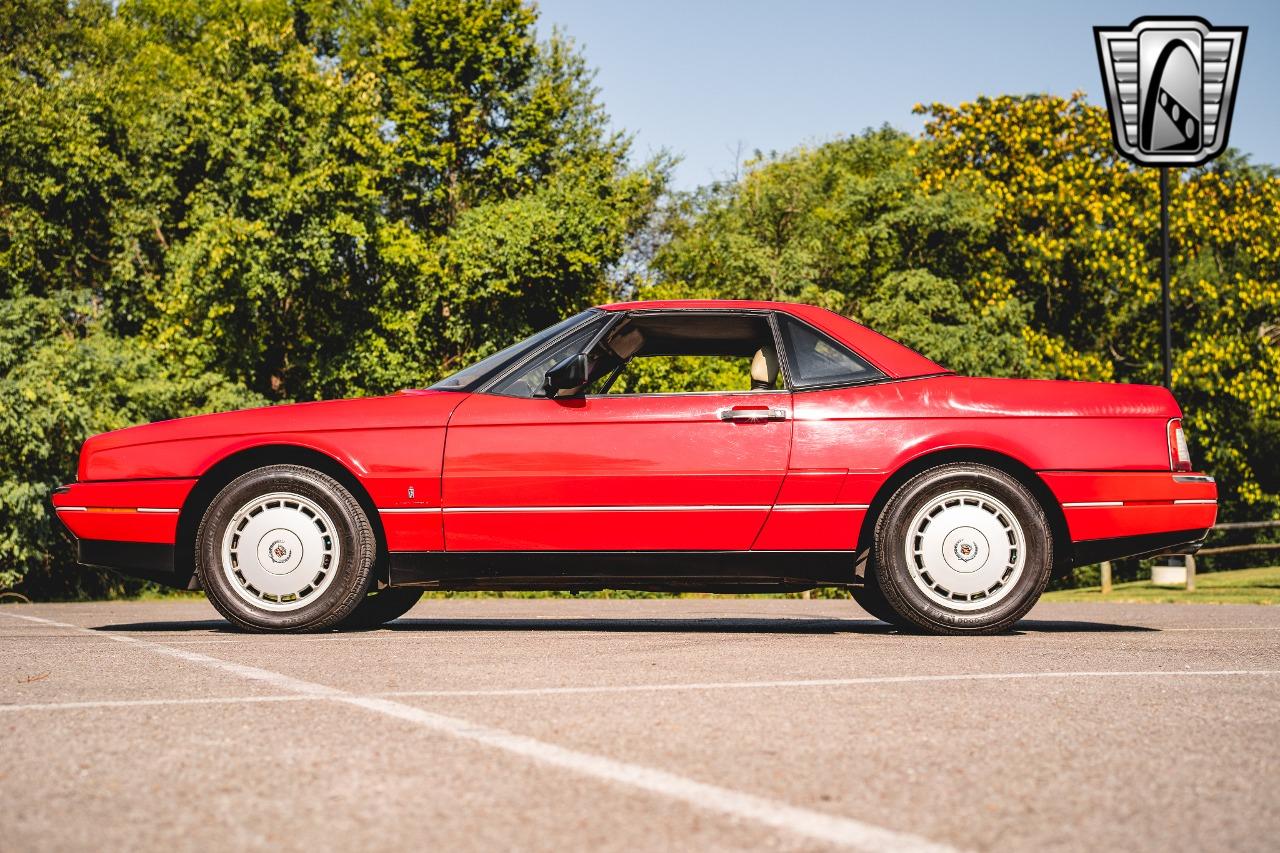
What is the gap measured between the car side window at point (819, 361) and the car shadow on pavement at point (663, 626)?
1364mm

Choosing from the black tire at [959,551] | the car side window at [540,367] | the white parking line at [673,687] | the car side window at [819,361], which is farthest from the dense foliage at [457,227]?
the white parking line at [673,687]

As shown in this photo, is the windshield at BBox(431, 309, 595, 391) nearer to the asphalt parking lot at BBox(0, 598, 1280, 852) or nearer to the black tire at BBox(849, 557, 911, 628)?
the asphalt parking lot at BBox(0, 598, 1280, 852)

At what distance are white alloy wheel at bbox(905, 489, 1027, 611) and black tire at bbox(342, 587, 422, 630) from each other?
8.95 ft

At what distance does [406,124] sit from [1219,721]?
96.3 ft

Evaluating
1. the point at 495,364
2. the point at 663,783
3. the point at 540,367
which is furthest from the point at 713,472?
the point at 663,783

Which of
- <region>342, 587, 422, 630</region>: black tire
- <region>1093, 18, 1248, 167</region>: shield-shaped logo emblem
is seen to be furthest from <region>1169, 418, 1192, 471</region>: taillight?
<region>1093, 18, 1248, 167</region>: shield-shaped logo emblem

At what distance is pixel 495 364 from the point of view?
6.65 m

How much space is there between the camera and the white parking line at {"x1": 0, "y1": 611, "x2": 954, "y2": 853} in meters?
2.65

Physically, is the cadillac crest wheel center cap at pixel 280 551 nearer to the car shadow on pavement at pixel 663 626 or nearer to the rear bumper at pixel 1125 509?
the car shadow on pavement at pixel 663 626

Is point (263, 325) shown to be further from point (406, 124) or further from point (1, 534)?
point (1, 534)

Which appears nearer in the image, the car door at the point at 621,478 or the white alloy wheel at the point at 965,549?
the car door at the point at 621,478

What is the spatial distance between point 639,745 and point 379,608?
405 centimetres

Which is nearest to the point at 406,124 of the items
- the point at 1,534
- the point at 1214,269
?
the point at 1,534

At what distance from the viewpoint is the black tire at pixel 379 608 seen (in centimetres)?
729
